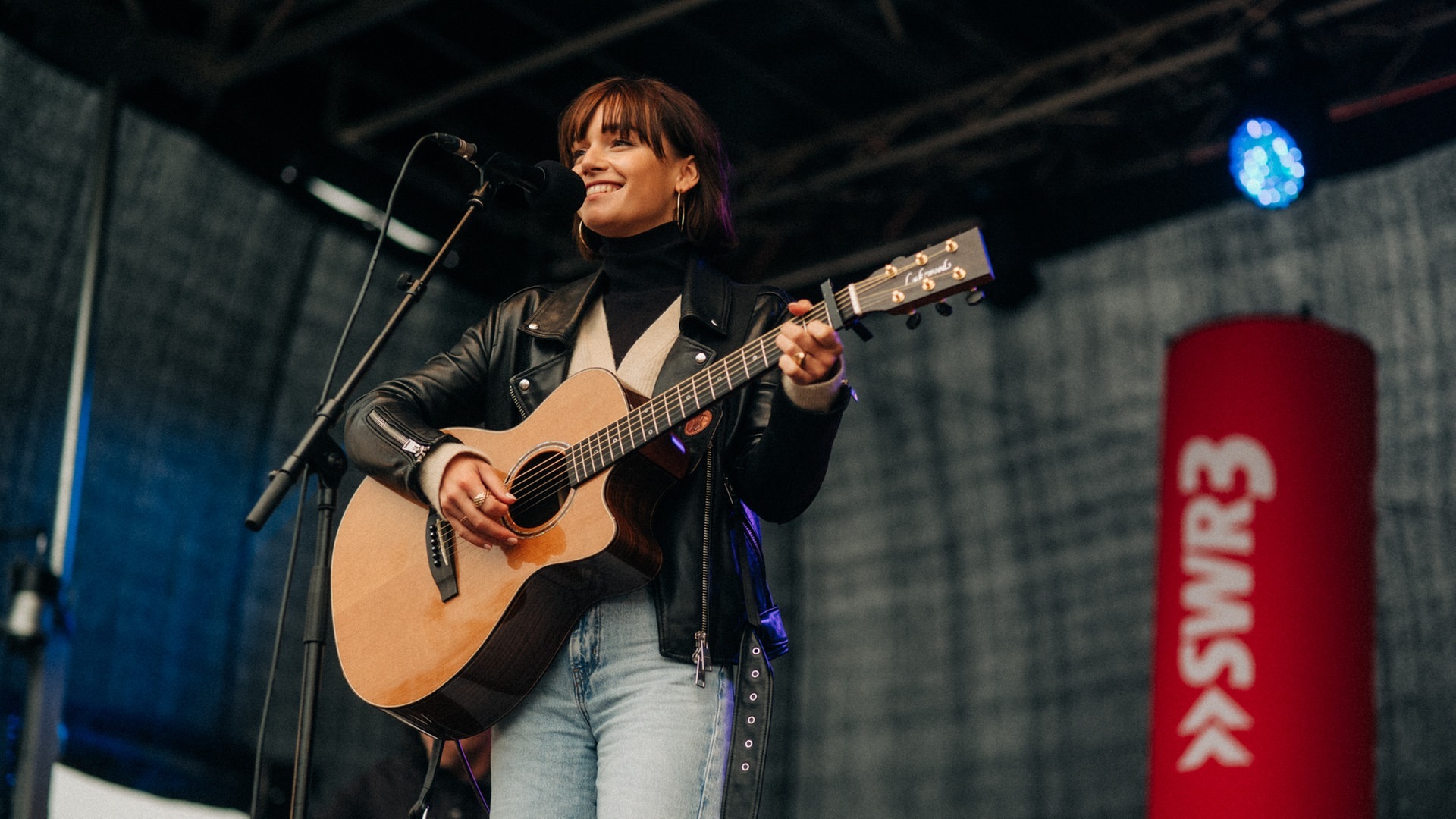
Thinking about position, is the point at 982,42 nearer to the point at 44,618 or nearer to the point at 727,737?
the point at 44,618

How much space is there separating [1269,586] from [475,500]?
283 cm

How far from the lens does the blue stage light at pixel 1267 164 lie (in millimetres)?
5102

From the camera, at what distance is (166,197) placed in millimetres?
5754

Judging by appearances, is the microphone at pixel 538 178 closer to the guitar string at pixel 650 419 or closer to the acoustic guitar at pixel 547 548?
the acoustic guitar at pixel 547 548

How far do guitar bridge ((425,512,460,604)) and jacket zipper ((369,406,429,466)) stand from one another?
0.36ft

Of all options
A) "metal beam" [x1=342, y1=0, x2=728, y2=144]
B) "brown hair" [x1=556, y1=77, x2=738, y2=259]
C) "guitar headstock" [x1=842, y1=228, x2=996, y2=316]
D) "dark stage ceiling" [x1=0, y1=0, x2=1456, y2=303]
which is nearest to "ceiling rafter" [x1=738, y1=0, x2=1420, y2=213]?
"dark stage ceiling" [x1=0, y1=0, x2=1456, y2=303]

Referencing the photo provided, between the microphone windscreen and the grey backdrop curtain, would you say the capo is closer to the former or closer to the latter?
the microphone windscreen

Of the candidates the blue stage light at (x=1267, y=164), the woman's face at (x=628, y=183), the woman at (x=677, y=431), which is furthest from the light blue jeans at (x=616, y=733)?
the blue stage light at (x=1267, y=164)

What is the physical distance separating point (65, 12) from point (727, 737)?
4095mm

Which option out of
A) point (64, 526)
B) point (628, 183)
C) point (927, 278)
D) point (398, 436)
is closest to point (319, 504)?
point (398, 436)

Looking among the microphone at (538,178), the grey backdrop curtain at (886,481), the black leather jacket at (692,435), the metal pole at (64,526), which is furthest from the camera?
the grey backdrop curtain at (886,481)

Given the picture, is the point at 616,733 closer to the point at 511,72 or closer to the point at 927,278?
the point at 927,278

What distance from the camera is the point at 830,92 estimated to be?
21.6 feet

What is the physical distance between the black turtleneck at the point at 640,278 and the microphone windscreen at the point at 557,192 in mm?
112
